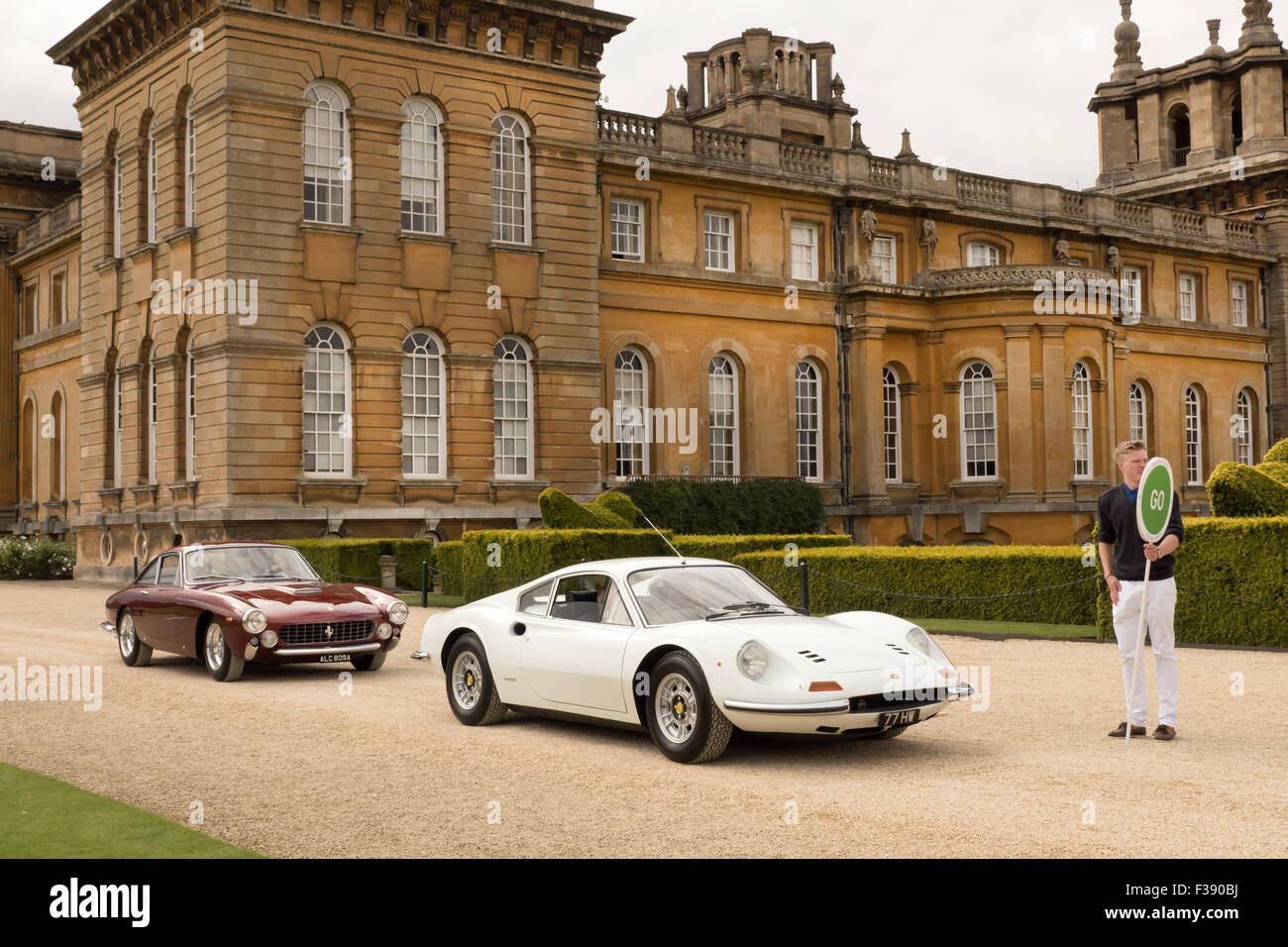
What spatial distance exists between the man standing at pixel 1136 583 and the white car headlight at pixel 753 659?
262 centimetres

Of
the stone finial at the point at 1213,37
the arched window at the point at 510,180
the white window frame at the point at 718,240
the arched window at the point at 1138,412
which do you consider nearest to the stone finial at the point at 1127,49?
the stone finial at the point at 1213,37

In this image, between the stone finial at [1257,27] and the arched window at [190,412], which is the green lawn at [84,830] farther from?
the stone finial at [1257,27]

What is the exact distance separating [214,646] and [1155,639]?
28.0ft

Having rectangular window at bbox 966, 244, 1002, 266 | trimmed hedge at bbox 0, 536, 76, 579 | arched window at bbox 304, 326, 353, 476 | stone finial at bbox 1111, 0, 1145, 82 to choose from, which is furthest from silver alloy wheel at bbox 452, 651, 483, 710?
stone finial at bbox 1111, 0, 1145, 82

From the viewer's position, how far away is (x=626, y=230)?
33.3m

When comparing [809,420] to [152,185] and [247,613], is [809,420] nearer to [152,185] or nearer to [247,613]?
[152,185]

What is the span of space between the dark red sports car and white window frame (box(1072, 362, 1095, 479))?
26858 millimetres

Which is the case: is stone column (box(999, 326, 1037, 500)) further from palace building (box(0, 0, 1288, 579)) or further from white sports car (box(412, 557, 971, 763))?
white sports car (box(412, 557, 971, 763))

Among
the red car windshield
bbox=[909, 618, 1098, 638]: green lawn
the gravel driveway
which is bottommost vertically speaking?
the gravel driveway

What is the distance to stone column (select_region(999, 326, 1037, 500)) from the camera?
35500 millimetres

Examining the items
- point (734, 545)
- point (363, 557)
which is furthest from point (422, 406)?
point (734, 545)

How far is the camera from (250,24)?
86.9ft

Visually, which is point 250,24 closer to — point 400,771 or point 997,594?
point 997,594

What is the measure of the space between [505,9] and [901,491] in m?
16.4
